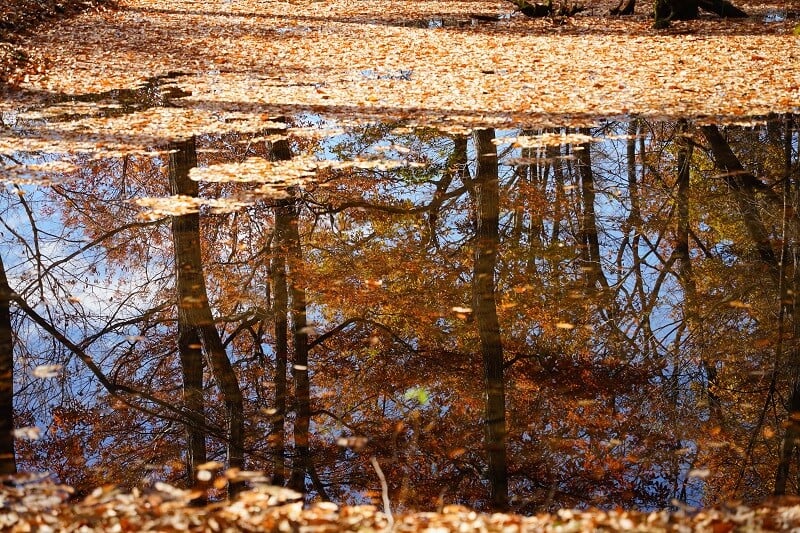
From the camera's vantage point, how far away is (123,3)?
68.7ft

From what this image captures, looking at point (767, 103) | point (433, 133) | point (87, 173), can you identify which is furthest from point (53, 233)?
point (767, 103)

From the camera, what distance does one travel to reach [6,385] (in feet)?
14.4

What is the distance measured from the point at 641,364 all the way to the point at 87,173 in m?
5.88

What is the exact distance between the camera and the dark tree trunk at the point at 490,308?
12.0ft

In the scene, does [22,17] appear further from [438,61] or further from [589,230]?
[589,230]

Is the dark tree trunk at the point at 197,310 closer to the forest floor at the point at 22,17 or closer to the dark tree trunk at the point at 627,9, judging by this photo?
the forest floor at the point at 22,17

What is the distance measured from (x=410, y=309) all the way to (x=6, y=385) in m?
2.66

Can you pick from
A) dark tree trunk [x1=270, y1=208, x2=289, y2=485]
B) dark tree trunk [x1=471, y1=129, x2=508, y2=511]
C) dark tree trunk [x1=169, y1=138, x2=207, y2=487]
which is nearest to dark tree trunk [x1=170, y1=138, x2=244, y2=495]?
dark tree trunk [x1=169, y1=138, x2=207, y2=487]

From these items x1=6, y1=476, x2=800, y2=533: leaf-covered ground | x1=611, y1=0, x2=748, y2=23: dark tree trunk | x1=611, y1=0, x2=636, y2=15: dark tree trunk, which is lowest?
x1=6, y1=476, x2=800, y2=533: leaf-covered ground

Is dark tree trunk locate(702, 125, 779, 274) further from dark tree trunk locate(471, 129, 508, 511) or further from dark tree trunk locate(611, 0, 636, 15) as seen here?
dark tree trunk locate(611, 0, 636, 15)

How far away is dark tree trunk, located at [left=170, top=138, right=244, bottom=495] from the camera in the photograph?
407 centimetres

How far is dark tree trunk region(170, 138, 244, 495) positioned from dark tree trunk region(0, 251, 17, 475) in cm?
101

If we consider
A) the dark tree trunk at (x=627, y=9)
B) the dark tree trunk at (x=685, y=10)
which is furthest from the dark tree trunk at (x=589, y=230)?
the dark tree trunk at (x=627, y=9)

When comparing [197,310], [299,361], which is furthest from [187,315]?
[299,361]
